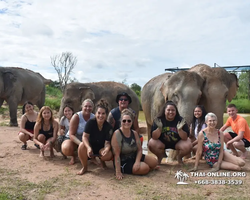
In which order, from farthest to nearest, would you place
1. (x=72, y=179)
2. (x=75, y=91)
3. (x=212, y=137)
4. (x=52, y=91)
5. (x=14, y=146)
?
(x=52, y=91), (x=75, y=91), (x=14, y=146), (x=212, y=137), (x=72, y=179)

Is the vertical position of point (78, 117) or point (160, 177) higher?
point (78, 117)

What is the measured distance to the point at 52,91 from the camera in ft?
106

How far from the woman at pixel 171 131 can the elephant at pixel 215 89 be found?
1226mm

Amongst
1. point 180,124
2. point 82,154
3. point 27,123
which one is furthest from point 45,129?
point 180,124

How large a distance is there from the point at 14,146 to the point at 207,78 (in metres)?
4.71

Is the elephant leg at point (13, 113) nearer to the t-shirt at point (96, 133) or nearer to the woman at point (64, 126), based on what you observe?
the woman at point (64, 126)

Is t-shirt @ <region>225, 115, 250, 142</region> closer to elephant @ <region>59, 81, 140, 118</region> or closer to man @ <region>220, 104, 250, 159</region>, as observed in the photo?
man @ <region>220, 104, 250, 159</region>

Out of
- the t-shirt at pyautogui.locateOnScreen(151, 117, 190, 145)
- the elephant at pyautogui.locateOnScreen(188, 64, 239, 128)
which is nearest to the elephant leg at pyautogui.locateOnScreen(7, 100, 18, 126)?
the elephant at pyautogui.locateOnScreen(188, 64, 239, 128)

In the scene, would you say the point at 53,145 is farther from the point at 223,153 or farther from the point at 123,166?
the point at 223,153

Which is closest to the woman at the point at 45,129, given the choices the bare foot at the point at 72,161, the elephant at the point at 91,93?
the bare foot at the point at 72,161

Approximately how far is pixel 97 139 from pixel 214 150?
6.39 feet

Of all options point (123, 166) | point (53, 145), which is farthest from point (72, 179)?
point (53, 145)

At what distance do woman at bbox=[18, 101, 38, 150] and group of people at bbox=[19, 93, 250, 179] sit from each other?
0.67 meters

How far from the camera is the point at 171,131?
505 cm
